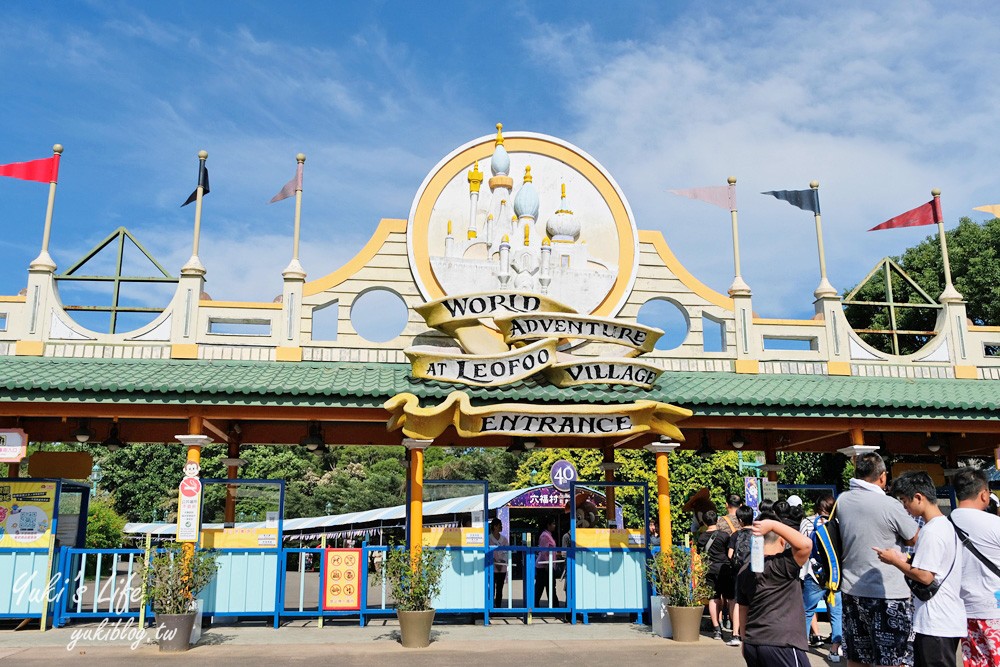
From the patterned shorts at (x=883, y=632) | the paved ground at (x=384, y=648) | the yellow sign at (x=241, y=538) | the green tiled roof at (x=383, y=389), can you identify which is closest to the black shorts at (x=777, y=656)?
the patterned shorts at (x=883, y=632)

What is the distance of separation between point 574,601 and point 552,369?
3568 mm

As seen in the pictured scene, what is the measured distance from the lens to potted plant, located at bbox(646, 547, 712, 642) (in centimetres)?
1128

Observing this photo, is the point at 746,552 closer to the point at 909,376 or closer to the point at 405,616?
the point at 405,616

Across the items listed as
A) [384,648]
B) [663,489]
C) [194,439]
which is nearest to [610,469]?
[663,489]

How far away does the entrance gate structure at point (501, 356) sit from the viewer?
38.5 ft

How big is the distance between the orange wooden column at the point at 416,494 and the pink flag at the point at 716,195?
6.54 m

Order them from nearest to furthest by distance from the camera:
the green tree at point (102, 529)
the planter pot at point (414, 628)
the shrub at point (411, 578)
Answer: the planter pot at point (414, 628) → the shrub at point (411, 578) → the green tree at point (102, 529)

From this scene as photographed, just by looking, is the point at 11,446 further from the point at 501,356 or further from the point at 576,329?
the point at 576,329

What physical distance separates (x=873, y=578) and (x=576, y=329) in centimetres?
705

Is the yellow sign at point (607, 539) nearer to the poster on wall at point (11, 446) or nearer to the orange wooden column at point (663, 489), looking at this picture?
the orange wooden column at point (663, 489)

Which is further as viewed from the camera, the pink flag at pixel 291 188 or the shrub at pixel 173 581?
the pink flag at pixel 291 188

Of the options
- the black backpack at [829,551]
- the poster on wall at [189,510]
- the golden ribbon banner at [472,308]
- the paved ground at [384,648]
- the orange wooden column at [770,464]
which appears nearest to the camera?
the black backpack at [829,551]

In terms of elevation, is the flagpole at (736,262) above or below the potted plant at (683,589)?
above

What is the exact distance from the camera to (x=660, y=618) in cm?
1178
